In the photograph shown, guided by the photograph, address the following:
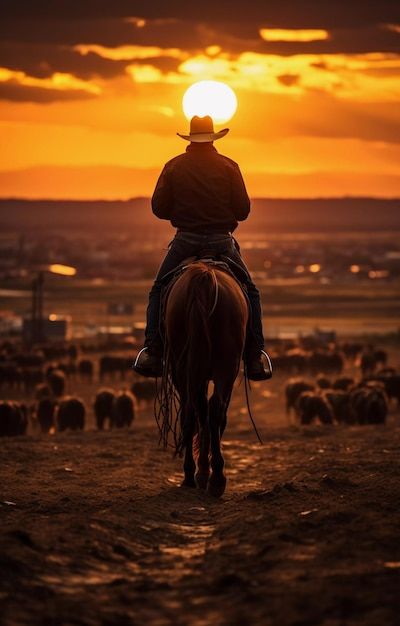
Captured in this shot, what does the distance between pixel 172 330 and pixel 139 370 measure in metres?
1.01

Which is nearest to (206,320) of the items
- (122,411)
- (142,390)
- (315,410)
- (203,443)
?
(203,443)

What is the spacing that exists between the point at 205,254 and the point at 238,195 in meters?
0.77

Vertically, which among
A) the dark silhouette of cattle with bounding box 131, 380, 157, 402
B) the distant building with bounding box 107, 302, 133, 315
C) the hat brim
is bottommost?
the dark silhouette of cattle with bounding box 131, 380, 157, 402

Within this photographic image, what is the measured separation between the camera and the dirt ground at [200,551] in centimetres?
574

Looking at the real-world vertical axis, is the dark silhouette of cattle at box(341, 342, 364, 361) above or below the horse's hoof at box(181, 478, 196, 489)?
above

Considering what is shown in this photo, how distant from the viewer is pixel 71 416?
31.6 metres

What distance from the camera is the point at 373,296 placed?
428 ft

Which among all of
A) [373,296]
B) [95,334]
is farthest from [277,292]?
[95,334]

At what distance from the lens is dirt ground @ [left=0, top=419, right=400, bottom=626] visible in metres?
5.74

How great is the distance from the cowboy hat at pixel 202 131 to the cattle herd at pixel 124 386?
18631 mm

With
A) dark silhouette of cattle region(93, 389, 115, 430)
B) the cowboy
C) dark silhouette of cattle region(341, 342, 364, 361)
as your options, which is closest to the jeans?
the cowboy

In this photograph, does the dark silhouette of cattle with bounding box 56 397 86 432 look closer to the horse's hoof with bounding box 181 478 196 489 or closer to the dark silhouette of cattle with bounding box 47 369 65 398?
the dark silhouette of cattle with bounding box 47 369 65 398

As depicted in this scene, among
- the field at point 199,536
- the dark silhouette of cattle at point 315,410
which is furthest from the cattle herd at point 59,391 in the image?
the field at point 199,536

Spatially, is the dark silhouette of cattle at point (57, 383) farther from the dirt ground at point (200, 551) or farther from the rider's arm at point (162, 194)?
the rider's arm at point (162, 194)
